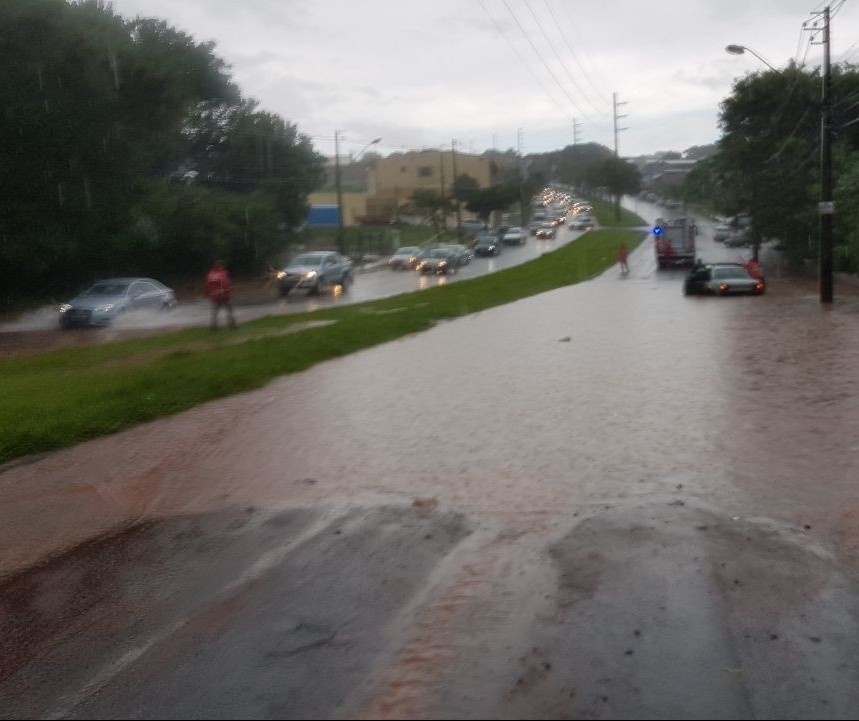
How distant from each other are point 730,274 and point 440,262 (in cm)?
2001

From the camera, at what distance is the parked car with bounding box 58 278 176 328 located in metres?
27.9

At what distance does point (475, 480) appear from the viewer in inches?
380

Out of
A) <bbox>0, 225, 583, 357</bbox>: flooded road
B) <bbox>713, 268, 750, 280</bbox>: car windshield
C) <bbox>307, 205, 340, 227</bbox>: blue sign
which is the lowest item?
<bbox>0, 225, 583, 357</bbox>: flooded road

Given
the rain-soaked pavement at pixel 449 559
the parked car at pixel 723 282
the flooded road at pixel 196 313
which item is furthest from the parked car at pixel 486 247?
the rain-soaked pavement at pixel 449 559

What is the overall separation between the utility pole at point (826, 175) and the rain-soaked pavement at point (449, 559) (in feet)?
51.4

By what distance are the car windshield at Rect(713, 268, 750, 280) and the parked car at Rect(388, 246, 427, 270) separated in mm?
22258

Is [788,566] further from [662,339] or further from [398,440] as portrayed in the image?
[662,339]

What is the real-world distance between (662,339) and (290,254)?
1443 inches

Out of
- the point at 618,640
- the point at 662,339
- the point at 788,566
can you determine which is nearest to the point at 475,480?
the point at 788,566

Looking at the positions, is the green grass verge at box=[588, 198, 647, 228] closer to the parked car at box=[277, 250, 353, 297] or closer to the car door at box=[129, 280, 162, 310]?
the parked car at box=[277, 250, 353, 297]

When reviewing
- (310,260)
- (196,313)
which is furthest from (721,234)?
(196,313)

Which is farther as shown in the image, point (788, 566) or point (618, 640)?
point (788, 566)

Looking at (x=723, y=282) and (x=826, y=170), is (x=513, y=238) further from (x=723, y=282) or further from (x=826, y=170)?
(x=826, y=170)

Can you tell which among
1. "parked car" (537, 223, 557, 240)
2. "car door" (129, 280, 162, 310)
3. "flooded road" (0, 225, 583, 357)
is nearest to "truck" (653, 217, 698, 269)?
"flooded road" (0, 225, 583, 357)
